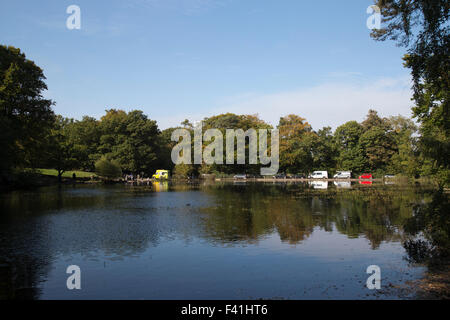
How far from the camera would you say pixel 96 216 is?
24.0 meters

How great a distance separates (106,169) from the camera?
76.0 metres

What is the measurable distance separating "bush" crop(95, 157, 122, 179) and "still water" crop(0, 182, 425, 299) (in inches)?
2036

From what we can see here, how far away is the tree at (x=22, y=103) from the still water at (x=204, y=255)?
2332 cm

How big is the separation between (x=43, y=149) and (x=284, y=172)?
62.8m

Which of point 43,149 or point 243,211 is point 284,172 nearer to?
point 43,149

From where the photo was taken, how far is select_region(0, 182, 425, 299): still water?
9.69m

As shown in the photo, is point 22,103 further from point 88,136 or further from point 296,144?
point 296,144

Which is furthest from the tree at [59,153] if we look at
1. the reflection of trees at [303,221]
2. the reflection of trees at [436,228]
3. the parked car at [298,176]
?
the reflection of trees at [436,228]

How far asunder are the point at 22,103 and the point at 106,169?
3185 centimetres

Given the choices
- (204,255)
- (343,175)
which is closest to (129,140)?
(343,175)

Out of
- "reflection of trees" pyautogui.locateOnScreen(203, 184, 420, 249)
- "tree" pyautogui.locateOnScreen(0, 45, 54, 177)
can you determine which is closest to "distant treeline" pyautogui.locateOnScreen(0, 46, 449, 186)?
"tree" pyautogui.locateOnScreen(0, 45, 54, 177)

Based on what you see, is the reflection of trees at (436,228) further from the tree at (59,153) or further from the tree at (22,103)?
the tree at (59,153)

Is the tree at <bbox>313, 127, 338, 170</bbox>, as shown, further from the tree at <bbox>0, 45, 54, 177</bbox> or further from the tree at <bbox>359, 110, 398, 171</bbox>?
the tree at <bbox>0, 45, 54, 177</bbox>

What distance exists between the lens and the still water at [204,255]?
31.8ft
